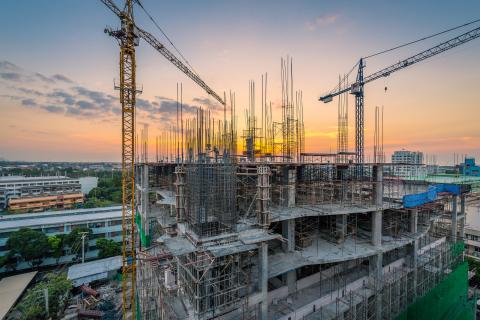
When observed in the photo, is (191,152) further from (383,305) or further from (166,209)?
(383,305)

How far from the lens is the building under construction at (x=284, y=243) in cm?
1052

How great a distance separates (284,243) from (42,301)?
20856mm

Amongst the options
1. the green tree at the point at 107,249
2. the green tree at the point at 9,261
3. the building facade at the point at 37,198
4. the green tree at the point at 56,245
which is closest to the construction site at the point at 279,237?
the green tree at the point at 107,249

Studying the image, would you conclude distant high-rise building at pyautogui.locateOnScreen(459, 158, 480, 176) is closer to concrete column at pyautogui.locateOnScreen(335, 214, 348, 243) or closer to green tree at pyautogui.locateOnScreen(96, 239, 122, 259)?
concrete column at pyautogui.locateOnScreen(335, 214, 348, 243)

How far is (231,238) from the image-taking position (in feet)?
34.2

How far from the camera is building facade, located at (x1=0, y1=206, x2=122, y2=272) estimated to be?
29.2 metres

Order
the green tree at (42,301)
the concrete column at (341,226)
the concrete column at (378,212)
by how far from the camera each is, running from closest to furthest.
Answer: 1. the concrete column at (378,212)
2. the concrete column at (341,226)
3. the green tree at (42,301)

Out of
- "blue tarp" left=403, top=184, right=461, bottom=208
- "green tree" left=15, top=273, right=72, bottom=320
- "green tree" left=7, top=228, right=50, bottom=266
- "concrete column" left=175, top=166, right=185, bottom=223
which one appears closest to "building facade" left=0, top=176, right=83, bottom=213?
"green tree" left=7, top=228, right=50, bottom=266

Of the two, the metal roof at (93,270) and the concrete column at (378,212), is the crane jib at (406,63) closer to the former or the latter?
the concrete column at (378,212)

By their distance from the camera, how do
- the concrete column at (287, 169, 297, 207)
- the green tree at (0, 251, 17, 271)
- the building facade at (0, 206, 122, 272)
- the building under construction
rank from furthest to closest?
the building facade at (0, 206, 122, 272) → the green tree at (0, 251, 17, 271) → the concrete column at (287, 169, 297, 207) → the building under construction

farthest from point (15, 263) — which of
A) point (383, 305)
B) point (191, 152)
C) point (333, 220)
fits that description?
point (383, 305)

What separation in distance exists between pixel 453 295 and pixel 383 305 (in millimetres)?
7141

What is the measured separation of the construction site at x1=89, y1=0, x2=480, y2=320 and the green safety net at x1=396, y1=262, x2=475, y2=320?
88mm

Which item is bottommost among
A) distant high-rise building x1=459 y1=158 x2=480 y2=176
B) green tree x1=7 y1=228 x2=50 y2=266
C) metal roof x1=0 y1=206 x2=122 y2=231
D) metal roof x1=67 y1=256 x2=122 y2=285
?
metal roof x1=67 y1=256 x2=122 y2=285
